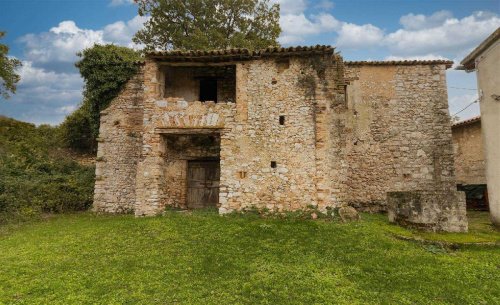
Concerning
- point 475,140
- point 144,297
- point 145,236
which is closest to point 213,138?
point 145,236

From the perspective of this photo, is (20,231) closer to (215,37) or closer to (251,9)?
(215,37)

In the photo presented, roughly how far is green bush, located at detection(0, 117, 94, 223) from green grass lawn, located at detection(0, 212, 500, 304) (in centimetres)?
283

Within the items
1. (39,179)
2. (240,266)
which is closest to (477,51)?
(240,266)

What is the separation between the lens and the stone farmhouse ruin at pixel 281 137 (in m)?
10.8

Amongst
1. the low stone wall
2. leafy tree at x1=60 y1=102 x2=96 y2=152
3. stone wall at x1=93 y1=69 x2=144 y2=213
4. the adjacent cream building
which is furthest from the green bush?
the adjacent cream building

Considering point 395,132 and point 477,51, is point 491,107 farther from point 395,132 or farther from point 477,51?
point 395,132

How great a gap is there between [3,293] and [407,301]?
6967 mm

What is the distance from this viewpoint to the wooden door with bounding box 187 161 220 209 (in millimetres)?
13000

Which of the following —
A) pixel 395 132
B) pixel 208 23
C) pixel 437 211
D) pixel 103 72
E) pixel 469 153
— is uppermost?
pixel 208 23

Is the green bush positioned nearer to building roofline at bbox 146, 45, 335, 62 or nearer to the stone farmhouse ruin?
the stone farmhouse ruin

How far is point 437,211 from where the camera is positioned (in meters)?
8.82

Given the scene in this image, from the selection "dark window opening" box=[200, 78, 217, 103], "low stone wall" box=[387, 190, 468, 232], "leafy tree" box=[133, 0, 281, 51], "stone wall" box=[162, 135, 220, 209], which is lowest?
"low stone wall" box=[387, 190, 468, 232]

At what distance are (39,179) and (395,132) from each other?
1578 cm

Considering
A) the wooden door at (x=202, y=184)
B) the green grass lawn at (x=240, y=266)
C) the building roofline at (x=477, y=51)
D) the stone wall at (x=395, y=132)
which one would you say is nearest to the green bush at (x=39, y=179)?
the green grass lawn at (x=240, y=266)
